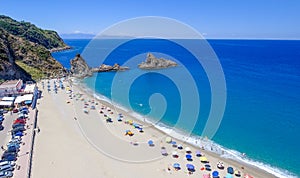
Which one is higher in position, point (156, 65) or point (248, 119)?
point (156, 65)

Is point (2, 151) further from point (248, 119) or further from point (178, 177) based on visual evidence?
point (248, 119)

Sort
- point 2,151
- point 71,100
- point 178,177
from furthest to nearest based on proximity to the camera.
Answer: point 71,100
point 2,151
point 178,177

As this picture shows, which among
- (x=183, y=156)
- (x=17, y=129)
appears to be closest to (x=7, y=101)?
(x=17, y=129)

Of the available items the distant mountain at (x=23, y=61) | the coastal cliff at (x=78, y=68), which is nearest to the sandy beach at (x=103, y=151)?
the distant mountain at (x=23, y=61)

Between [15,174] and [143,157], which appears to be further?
[143,157]

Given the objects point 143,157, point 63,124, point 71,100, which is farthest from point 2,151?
point 71,100

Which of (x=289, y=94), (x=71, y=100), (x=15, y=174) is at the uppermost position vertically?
(x=289, y=94)

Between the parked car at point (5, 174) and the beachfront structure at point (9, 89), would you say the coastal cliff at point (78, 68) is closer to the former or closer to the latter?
the beachfront structure at point (9, 89)

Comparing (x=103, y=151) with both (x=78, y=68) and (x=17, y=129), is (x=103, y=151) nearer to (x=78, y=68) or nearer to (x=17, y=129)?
(x=17, y=129)
